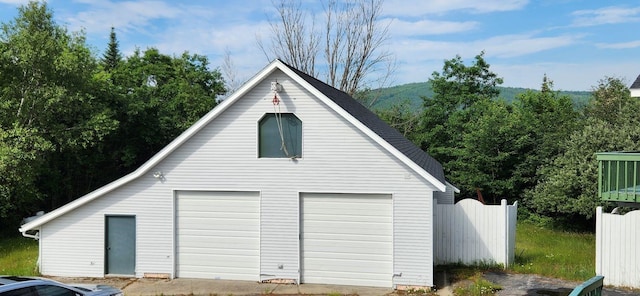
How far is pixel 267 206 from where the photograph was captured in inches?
512

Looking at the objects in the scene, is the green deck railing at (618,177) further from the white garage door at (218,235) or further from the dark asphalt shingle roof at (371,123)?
the white garage door at (218,235)

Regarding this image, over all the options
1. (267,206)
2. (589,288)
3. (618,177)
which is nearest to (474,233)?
(618,177)

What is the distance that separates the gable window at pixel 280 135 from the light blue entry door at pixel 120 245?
162 inches

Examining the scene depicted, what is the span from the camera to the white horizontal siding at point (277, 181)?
1227cm

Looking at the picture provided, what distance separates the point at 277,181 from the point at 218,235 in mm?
2185

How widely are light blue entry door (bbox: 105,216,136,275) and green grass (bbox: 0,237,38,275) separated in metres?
2.30

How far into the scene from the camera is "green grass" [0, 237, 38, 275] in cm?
1465

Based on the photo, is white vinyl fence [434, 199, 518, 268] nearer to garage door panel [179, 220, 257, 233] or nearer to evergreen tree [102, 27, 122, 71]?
garage door panel [179, 220, 257, 233]

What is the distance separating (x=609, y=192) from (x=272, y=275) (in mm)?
8203

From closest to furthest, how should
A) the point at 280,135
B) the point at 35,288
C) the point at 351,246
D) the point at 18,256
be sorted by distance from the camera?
the point at 35,288, the point at 351,246, the point at 280,135, the point at 18,256

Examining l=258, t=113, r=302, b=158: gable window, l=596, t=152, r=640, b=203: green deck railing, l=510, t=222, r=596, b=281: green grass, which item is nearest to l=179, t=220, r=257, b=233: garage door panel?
l=258, t=113, r=302, b=158: gable window

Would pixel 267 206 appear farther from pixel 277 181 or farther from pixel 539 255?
pixel 539 255

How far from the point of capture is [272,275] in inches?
509

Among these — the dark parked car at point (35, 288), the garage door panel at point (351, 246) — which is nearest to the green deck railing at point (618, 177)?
the garage door panel at point (351, 246)
